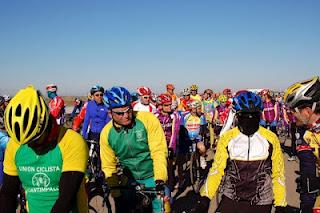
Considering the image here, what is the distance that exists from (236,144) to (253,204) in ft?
2.08

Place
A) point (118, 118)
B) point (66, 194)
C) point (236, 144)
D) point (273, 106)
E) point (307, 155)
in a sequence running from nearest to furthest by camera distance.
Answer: point (66, 194) → point (307, 155) → point (236, 144) → point (118, 118) → point (273, 106)

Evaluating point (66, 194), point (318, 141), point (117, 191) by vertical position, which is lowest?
point (117, 191)

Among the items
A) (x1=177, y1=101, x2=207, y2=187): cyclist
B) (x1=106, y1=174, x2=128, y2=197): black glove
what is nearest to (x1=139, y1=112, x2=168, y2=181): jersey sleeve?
(x1=106, y1=174, x2=128, y2=197): black glove

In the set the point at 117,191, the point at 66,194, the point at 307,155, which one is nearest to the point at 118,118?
the point at 117,191

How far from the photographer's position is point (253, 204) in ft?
12.0

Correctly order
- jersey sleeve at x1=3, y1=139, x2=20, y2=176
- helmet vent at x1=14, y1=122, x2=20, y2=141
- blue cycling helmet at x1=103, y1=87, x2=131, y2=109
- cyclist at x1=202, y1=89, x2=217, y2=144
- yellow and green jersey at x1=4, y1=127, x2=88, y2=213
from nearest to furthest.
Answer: helmet vent at x1=14, y1=122, x2=20, y2=141
yellow and green jersey at x1=4, y1=127, x2=88, y2=213
jersey sleeve at x1=3, y1=139, x2=20, y2=176
blue cycling helmet at x1=103, y1=87, x2=131, y2=109
cyclist at x1=202, y1=89, x2=217, y2=144

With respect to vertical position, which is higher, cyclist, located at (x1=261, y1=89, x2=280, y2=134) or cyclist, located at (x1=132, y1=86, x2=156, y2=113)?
cyclist, located at (x1=132, y1=86, x2=156, y2=113)

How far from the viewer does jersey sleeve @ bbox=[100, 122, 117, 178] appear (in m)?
4.68

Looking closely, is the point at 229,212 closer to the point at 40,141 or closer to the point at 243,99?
the point at 243,99

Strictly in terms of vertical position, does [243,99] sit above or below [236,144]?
above

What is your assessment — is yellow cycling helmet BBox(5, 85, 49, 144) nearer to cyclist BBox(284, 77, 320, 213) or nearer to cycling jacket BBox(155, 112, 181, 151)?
cyclist BBox(284, 77, 320, 213)

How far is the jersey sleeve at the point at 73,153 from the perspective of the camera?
277 cm

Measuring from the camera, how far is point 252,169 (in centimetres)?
364

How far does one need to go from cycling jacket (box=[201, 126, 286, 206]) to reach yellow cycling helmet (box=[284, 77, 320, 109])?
1.50ft
